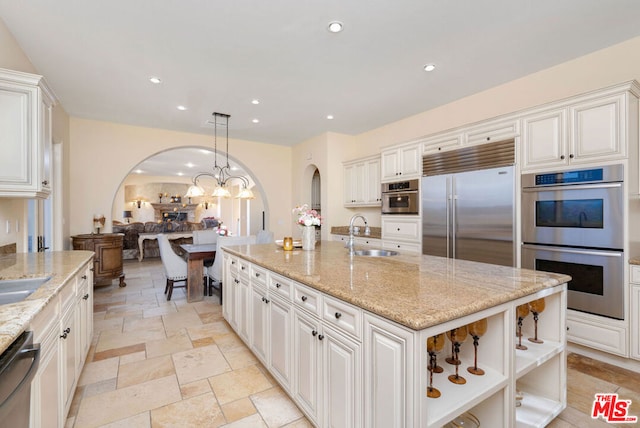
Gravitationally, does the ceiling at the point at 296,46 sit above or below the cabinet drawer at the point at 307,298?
above

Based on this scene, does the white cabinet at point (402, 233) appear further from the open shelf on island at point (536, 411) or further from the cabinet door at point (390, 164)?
the open shelf on island at point (536, 411)

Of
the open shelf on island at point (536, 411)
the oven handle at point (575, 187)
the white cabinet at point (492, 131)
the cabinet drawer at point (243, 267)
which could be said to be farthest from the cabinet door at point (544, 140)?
the cabinet drawer at point (243, 267)

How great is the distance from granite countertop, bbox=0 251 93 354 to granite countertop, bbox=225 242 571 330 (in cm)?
113

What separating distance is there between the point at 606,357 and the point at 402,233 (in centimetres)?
233

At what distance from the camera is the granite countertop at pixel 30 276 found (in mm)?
1001

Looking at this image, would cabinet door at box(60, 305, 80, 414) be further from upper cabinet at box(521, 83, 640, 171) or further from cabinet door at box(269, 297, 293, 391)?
upper cabinet at box(521, 83, 640, 171)

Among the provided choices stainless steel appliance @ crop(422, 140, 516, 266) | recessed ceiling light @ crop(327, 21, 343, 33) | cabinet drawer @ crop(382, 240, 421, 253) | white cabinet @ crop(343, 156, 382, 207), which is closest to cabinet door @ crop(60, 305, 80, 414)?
recessed ceiling light @ crop(327, 21, 343, 33)

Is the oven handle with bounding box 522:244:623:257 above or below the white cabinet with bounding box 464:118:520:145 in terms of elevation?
below

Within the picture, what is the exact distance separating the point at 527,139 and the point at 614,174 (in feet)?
2.49

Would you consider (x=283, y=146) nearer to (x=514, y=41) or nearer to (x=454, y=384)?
(x=514, y=41)

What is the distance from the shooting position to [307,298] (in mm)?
1654

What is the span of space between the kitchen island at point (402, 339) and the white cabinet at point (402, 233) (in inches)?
73.5

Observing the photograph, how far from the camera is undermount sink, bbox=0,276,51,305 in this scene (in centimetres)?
159

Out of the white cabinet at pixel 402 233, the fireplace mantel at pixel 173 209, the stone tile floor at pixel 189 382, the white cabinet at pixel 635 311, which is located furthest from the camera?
the fireplace mantel at pixel 173 209
